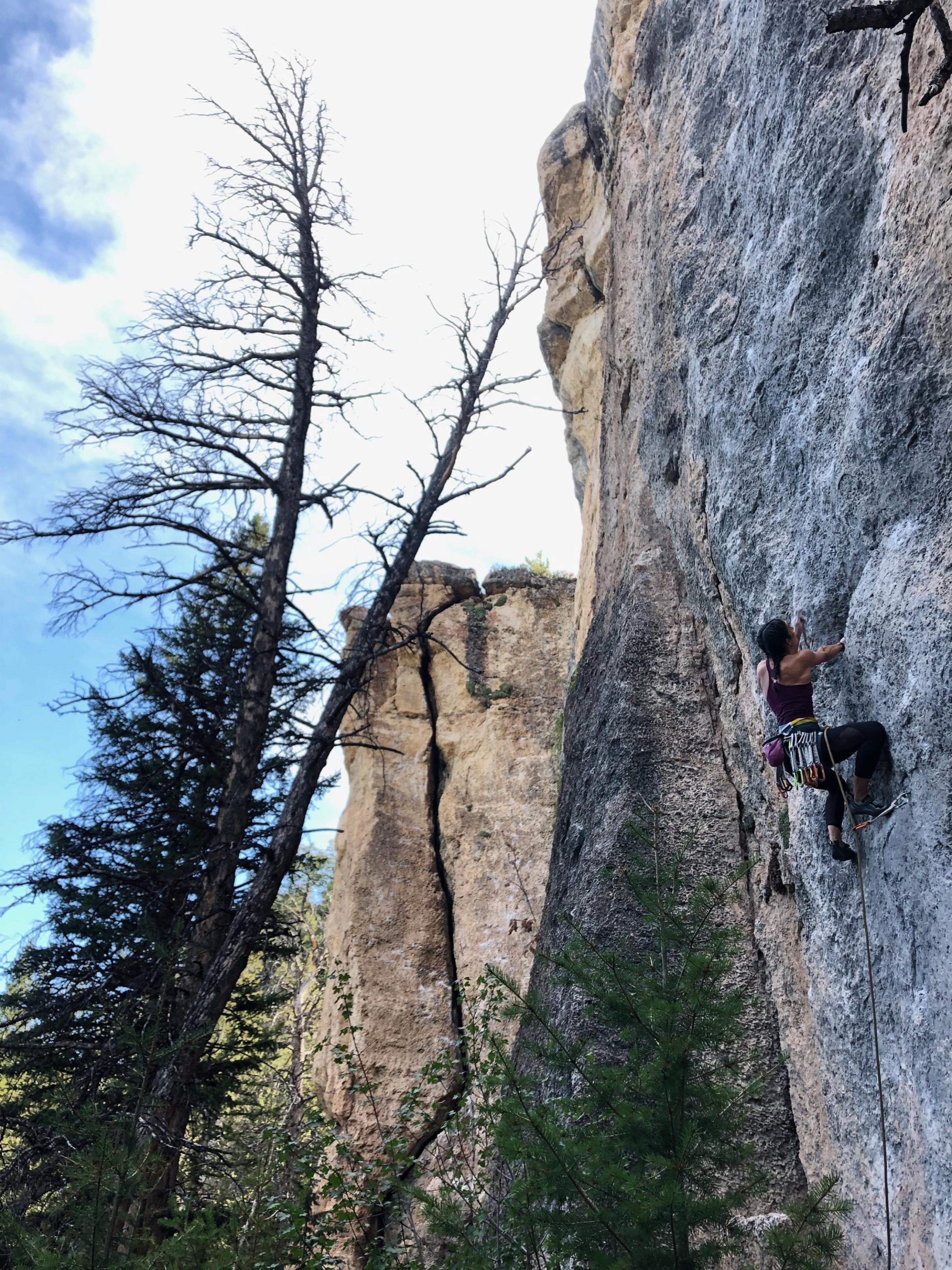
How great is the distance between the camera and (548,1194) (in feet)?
13.1

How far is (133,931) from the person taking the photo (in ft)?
37.6

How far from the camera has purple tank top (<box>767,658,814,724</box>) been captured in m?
5.18

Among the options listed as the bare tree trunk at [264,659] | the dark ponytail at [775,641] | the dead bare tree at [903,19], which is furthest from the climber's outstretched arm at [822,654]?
the bare tree trunk at [264,659]

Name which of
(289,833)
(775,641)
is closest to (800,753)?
(775,641)

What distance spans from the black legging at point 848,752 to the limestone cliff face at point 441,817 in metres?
6.00

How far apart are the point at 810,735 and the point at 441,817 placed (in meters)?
9.63

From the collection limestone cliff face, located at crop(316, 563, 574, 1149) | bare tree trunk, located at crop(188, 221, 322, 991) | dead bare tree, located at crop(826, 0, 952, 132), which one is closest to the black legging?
dead bare tree, located at crop(826, 0, 952, 132)

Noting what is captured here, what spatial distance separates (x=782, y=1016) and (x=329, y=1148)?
9320 millimetres

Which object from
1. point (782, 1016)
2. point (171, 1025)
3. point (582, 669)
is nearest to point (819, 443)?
point (782, 1016)

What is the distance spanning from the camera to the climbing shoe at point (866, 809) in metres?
4.66

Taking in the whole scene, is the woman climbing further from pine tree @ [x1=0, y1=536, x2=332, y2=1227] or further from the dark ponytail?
pine tree @ [x1=0, y1=536, x2=332, y2=1227]

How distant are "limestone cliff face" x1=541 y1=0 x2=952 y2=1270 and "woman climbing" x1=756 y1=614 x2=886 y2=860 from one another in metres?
0.11

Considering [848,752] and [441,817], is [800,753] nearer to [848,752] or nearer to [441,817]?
[848,752]

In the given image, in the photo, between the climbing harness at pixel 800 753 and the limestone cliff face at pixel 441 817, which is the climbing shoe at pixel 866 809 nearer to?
the climbing harness at pixel 800 753
